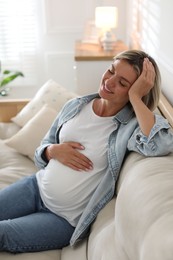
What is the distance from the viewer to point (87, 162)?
1476mm

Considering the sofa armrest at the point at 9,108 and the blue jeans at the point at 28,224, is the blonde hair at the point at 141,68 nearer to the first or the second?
the blue jeans at the point at 28,224

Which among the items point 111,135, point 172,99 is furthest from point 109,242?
point 172,99

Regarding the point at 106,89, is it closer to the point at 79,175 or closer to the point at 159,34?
the point at 79,175

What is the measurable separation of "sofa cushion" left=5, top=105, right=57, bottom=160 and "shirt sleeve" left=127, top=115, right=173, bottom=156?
1.07 meters

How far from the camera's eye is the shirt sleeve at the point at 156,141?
1246mm

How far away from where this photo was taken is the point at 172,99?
188 centimetres

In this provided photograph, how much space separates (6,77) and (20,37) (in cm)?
48

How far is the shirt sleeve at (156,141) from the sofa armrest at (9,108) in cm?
158

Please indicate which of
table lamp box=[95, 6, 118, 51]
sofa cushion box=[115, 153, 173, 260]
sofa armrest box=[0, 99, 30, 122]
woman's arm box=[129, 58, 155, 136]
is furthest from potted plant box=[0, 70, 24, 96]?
sofa cushion box=[115, 153, 173, 260]

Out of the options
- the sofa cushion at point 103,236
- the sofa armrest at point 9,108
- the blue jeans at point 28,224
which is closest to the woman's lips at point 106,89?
the sofa cushion at point 103,236

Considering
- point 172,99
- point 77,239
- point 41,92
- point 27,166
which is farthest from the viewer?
point 41,92

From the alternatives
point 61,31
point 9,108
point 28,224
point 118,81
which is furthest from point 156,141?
point 61,31

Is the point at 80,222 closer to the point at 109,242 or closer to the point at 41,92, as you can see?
the point at 109,242

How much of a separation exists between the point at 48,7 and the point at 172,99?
262 centimetres
